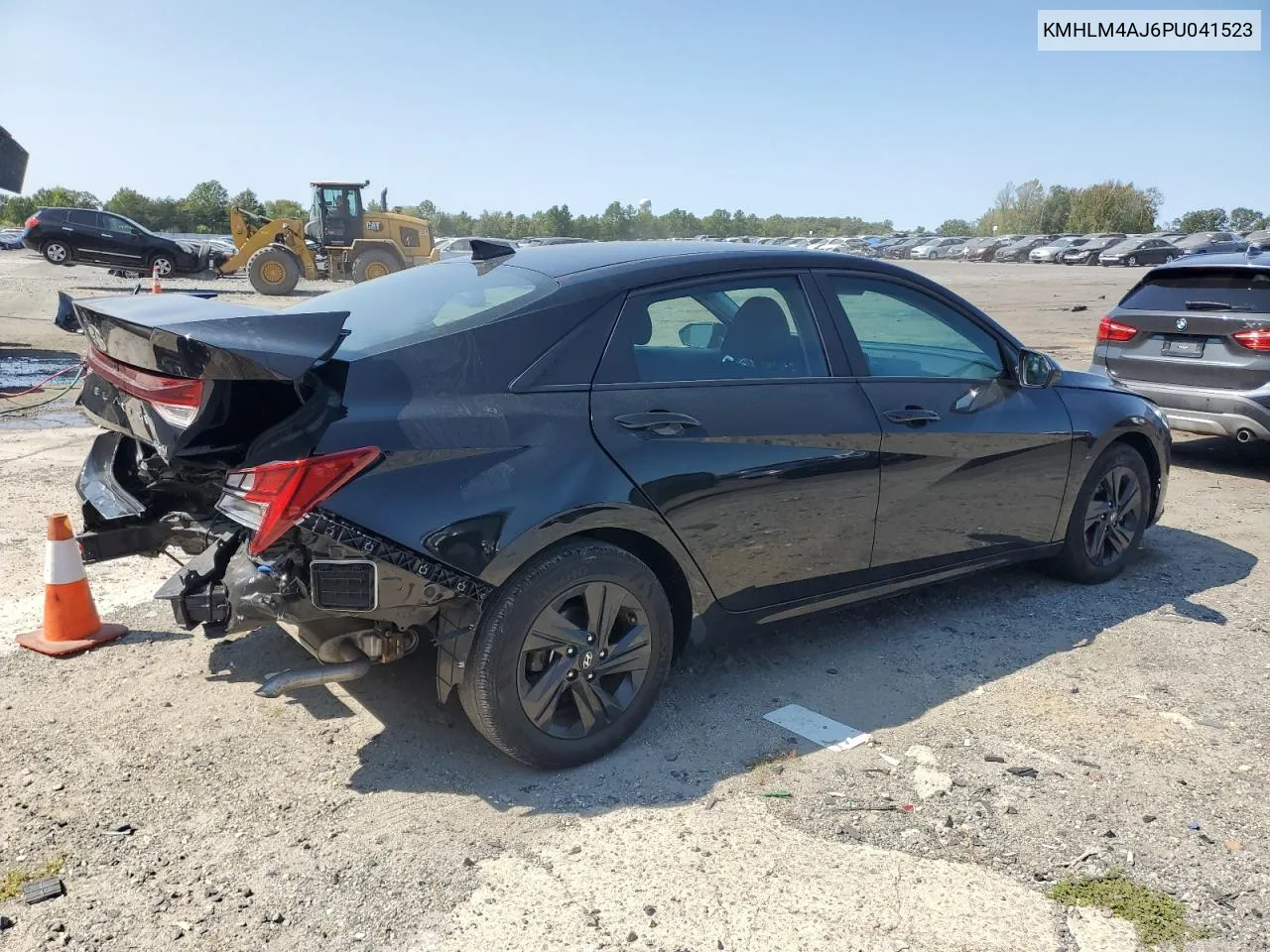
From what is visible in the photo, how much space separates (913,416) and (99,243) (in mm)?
28308

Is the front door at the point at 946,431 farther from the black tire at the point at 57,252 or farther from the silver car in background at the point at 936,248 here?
the silver car in background at the point at 936,248

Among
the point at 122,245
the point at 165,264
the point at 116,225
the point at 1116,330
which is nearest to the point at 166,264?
the point at 165,264

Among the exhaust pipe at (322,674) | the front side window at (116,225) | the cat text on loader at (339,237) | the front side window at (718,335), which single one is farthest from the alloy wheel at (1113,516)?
the front side window at (116,225)

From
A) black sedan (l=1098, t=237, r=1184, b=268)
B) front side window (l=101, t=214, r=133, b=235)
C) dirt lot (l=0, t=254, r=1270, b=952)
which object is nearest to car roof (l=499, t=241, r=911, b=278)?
dirt lot (l=0, t=254, r=1270, b=952)

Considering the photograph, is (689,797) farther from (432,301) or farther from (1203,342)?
(1203,342)

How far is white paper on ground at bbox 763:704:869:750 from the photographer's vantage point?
363 centimetres

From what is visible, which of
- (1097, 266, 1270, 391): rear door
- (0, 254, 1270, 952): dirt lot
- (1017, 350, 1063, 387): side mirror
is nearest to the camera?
(0, 254, 1270, 952): dirt lot

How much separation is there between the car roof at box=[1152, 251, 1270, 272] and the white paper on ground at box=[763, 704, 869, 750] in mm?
5787

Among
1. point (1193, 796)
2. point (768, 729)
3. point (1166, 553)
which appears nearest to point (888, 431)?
point (768, 729)

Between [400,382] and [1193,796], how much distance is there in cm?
291

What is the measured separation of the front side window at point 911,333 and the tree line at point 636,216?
55.6 meters

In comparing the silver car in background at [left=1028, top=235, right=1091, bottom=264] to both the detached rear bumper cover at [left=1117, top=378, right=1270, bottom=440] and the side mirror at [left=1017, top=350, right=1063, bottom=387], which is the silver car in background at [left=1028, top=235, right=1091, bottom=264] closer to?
the detached rear bumper cover at [left=1117, top=378, right=1270, bottom=440]

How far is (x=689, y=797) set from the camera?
3.26m

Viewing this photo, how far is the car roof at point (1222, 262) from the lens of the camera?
24.4ft
